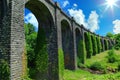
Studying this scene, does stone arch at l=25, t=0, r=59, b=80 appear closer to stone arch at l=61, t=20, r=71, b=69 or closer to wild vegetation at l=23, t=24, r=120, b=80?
wild vegetation at l=23, t=24, r=120, b=80

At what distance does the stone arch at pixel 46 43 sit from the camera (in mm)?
18531

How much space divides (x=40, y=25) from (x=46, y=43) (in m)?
1.71

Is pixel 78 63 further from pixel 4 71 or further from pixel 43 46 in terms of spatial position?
pixel 4 71

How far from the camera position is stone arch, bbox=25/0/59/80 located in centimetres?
1853

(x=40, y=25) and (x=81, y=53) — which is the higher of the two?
(x=40, y=25)

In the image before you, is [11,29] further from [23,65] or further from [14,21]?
[23,65]

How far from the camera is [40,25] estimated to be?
19438 mm

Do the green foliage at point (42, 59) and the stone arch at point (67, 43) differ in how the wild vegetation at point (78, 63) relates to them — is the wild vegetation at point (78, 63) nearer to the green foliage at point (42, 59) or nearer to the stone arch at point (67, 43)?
the green foliage at point (42, 59)

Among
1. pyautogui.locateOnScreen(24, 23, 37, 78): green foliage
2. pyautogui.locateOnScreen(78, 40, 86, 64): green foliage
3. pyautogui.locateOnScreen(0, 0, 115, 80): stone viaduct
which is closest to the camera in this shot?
pyautogui.locateOnScreen(0, 0, 115, 80): stone viaduct

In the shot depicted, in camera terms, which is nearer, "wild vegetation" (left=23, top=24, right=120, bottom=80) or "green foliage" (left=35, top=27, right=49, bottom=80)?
"green foliage" (left=35, top=27, right=49, bottom=80)

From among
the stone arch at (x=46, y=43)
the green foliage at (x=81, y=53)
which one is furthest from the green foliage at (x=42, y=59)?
the green foliage at (x=81, y=53)

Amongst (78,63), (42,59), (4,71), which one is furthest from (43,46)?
(78,63)

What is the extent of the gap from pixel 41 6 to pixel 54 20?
240cm

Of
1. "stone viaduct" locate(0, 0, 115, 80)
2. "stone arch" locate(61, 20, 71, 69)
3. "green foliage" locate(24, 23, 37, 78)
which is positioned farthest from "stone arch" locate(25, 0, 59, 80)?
"stone arch" locate(61, 20, 71, 69)
